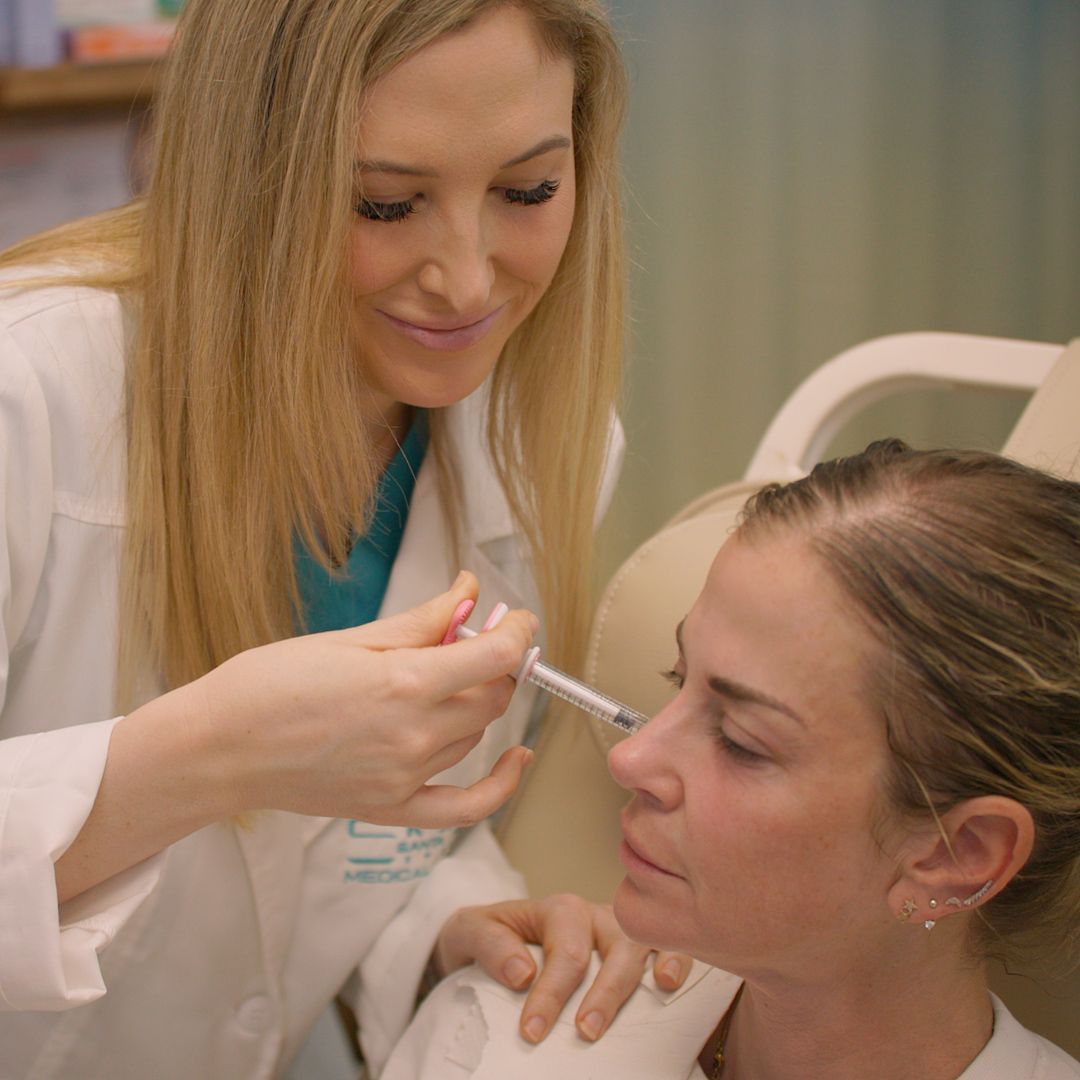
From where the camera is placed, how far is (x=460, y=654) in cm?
94

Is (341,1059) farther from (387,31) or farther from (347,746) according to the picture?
(387,31)

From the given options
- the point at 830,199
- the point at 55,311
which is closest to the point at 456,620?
the point at 55,311

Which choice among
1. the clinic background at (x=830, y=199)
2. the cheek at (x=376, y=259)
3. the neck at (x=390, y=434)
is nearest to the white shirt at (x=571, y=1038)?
the neck at (x=390, y=434)

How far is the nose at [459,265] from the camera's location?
1104mm

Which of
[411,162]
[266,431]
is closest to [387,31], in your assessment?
[411,162]

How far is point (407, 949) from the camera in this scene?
4.52 feet

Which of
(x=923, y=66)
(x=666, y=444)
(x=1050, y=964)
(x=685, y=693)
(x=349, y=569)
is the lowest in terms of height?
(x=666, y=444)

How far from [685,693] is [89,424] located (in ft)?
1.87

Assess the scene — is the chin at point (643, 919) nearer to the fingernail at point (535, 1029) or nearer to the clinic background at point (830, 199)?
the fingernail at point (535, 1029)

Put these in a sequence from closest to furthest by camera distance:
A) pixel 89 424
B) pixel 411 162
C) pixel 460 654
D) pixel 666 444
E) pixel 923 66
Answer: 1. pixel 460 654
2. pixel 411 162
3. pixel 89 424
4. pixel 923 66
5. pixel 666 444

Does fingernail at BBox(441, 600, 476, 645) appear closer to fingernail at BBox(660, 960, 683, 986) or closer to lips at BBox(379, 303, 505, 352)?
lips at BBox(379, 303, 505, 352)

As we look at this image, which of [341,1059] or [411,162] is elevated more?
[411,162]

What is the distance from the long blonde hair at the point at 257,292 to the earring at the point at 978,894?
628 mm

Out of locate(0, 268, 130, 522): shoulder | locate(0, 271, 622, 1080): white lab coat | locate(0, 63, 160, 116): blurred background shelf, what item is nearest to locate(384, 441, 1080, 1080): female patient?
locate(0, 271, 622, 1080): white lab coat
